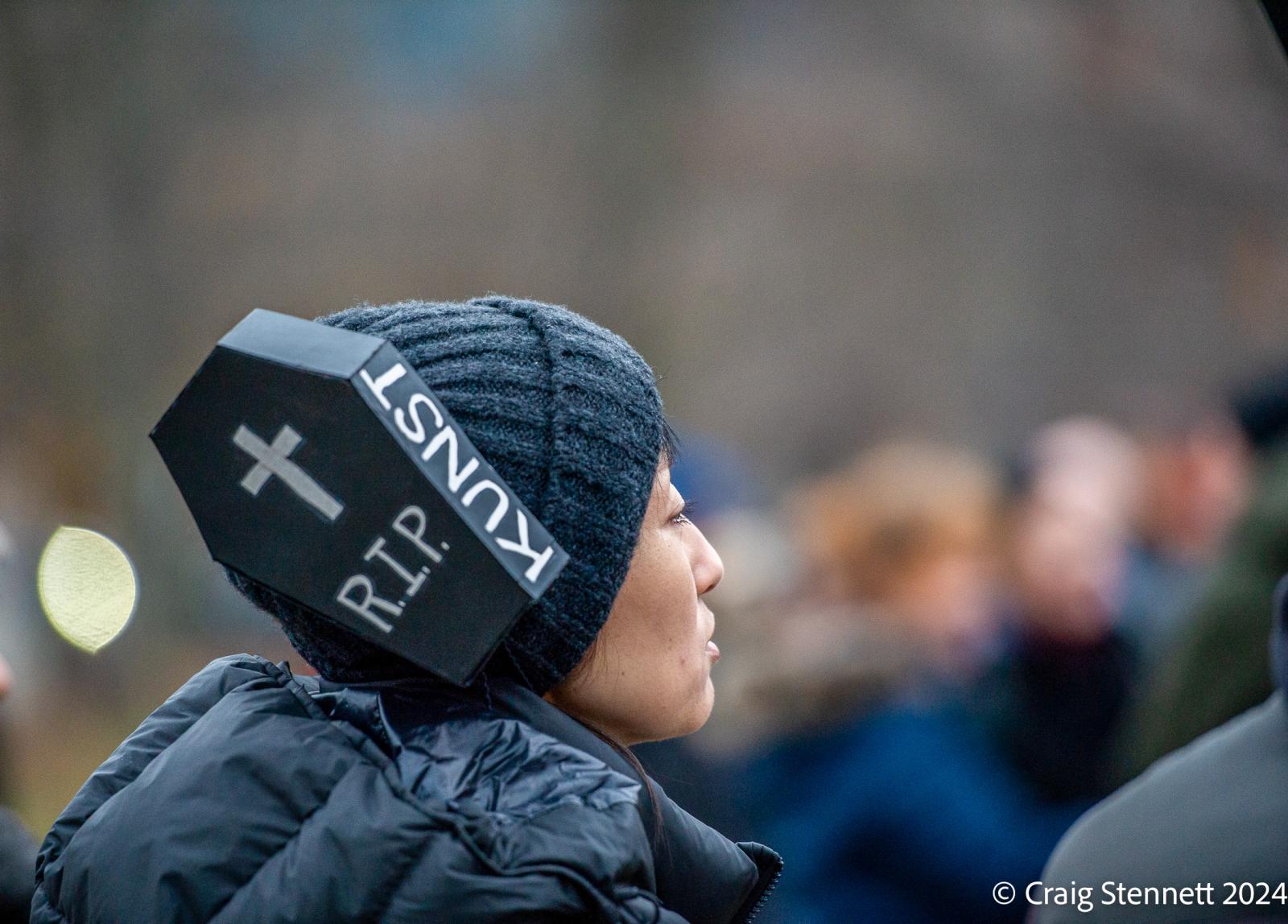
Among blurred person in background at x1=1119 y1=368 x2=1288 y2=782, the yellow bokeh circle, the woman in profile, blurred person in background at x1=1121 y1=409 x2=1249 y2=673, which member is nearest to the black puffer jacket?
the woman in profile

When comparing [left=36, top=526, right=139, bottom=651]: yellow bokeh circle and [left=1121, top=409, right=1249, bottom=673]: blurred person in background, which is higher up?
[left=1121, top=409, right=1249, bottom=673]: blurred person in background

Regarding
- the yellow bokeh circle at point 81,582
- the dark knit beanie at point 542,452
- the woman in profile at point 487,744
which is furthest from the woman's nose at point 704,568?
the yellow bokeh circle at point 81,582

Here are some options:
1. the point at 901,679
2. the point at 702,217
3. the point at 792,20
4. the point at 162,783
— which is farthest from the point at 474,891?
the point at 792,20

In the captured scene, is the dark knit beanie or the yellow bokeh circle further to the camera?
the yellow bokeh circle

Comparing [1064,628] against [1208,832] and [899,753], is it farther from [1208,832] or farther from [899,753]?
[1208,832]

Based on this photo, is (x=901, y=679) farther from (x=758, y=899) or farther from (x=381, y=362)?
(x=381, y=362)

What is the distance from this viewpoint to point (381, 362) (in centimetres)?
114

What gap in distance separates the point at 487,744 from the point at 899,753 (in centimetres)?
158

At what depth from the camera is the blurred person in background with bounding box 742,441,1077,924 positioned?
8.21ft

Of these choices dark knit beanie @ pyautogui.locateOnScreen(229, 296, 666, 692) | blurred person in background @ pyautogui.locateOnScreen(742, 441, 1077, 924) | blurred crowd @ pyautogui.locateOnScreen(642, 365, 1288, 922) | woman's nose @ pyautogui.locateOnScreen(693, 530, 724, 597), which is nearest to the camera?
dark knit beanie @ pyautogui.locateOnScreen(229, 296, 666, 692)

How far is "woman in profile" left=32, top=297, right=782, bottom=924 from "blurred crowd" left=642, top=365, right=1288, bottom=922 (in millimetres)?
1070

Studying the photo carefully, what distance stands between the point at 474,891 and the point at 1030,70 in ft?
20.7

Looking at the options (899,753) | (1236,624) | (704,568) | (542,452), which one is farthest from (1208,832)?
(899,753)

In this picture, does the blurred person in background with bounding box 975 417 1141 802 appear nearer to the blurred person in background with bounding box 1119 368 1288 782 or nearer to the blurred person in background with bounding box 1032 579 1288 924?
the blurred person in background with bounding box 1119 368 1288 782
